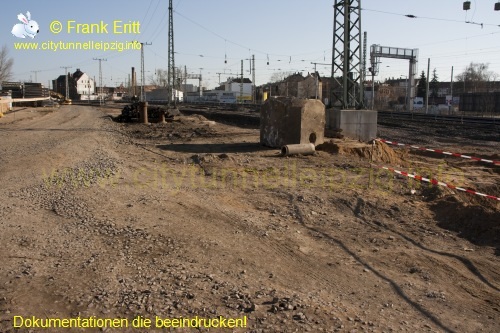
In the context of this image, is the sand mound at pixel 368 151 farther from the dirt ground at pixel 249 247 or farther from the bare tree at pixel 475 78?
the bare tree at pixel 475 78

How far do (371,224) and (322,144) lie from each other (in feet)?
27.8

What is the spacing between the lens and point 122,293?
15.5 feet

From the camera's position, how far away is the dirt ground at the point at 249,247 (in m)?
4.59

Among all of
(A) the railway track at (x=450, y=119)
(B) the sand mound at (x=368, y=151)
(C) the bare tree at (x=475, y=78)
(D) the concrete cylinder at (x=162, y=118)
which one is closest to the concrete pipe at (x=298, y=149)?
(B) the sand mound at (x=368, y=151)

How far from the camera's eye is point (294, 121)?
15.8m

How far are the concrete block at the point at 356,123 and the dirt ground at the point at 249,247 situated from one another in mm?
7636

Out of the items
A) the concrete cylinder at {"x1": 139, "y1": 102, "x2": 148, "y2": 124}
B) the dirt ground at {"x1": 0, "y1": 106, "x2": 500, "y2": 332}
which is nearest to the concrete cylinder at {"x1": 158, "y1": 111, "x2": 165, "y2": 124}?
the concrete cylinder at {"x1": 139, "y1": 102, "x2": 148, "y2": 124}

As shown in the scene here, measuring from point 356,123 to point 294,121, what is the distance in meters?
5.45

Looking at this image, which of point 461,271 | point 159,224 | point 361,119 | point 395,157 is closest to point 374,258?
point 461,271

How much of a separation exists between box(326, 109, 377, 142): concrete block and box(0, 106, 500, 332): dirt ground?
7.64 m

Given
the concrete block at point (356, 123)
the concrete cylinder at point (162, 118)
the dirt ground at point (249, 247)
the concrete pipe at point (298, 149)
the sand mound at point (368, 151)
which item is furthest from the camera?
the concrete cylinder at point (162, 118)

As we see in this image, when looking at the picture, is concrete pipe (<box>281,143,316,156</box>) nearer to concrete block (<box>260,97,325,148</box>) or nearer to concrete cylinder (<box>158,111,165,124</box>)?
concrete block (<box>260,97,325,148</box>)

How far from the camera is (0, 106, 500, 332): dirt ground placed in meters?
4.59

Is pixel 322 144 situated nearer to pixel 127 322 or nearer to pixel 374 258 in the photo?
pixel 374 258
